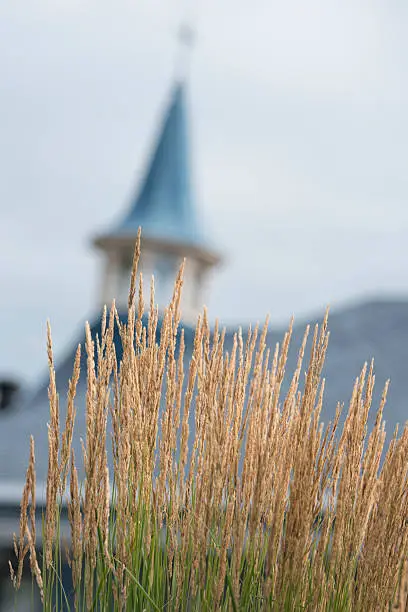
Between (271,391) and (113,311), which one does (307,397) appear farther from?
(113,311)

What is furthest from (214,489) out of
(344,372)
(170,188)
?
(170,188)

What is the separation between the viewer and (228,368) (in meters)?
2.20

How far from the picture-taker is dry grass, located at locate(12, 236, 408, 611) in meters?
2.14

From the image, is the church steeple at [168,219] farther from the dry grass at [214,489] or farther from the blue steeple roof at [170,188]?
the dry grass at [214,489]

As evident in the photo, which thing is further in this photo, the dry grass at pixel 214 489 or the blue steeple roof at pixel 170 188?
the blue steeple roof at pixel 170 188

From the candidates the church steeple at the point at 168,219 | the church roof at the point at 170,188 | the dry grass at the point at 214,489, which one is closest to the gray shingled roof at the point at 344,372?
the dry grass at the point at 214,489

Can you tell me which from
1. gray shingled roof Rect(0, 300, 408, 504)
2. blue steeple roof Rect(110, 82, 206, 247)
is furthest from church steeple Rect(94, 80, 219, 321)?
gray shingled roof Rect(0, 300, 408, 504)

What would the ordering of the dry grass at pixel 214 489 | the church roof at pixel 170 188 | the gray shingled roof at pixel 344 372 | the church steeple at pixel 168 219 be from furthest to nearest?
the church roof at pixel 170 188, the church steeple at pixel 168 219, the gray shingled roof at pixel 344 372, the dry grass at pixel 214 489

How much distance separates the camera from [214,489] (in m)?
2.15

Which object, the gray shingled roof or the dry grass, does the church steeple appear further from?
the dry grass

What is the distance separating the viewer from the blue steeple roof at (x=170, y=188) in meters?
14.6

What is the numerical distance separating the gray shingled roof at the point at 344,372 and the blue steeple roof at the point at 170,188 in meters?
5.73

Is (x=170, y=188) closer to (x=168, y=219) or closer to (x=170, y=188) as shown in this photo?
(x=170, y=188)

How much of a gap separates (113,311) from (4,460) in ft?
14.6
